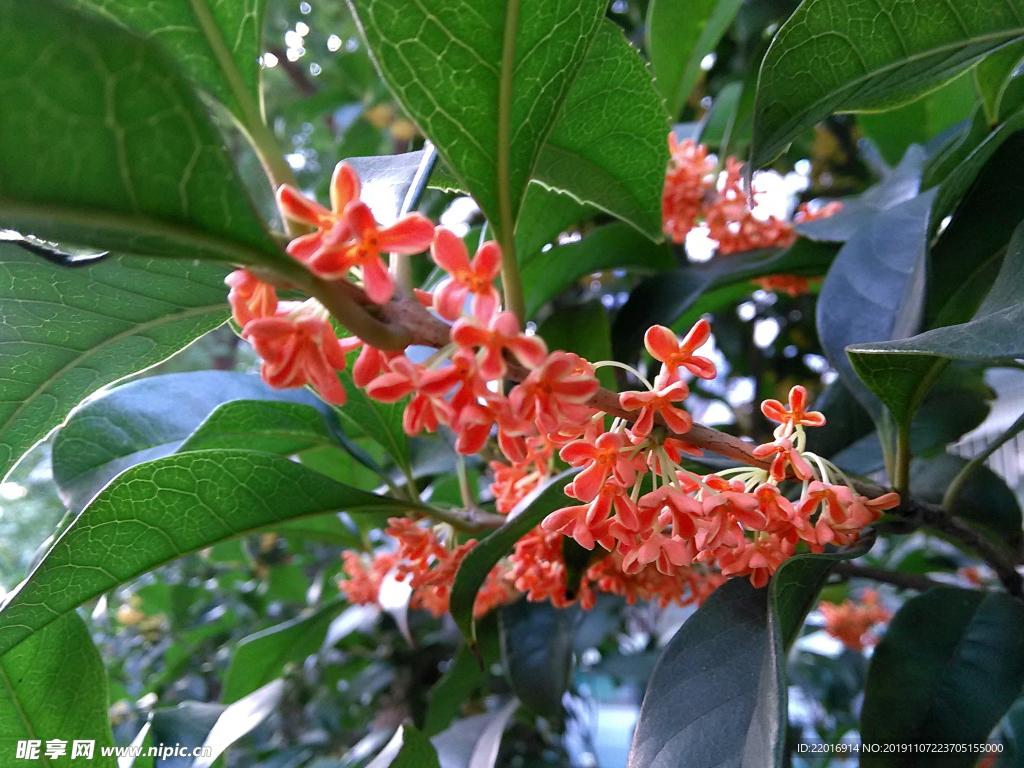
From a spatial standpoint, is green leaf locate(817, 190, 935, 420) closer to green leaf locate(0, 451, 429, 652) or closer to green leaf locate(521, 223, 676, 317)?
green leaf locate(521, 223, 676, 317)

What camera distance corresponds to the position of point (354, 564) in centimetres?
156

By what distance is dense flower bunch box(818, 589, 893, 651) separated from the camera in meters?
2.33

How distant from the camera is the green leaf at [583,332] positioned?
1.24m

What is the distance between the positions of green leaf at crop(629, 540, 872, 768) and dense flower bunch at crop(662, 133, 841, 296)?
71cm

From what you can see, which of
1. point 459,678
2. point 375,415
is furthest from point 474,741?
point 375,415

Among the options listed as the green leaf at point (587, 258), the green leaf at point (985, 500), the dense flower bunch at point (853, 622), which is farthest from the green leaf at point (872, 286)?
the dense flower bunch at point (853, 622)

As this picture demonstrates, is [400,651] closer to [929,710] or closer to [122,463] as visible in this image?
[122,463]

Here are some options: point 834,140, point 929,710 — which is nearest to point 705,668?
point 929,710

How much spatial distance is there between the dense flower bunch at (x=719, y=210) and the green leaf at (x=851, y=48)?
55 cm

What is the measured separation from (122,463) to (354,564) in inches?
21.8

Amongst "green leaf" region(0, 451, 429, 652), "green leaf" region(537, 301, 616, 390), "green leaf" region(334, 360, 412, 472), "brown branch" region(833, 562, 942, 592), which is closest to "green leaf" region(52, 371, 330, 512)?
"green leaf" region(334, 360, 412, 472)

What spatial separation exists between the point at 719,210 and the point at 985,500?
0.65 meters

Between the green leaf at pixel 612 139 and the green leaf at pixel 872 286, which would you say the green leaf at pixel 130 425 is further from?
the green leaf at pixel 872 286

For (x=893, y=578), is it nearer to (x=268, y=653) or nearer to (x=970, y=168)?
(x=970, y=168)
